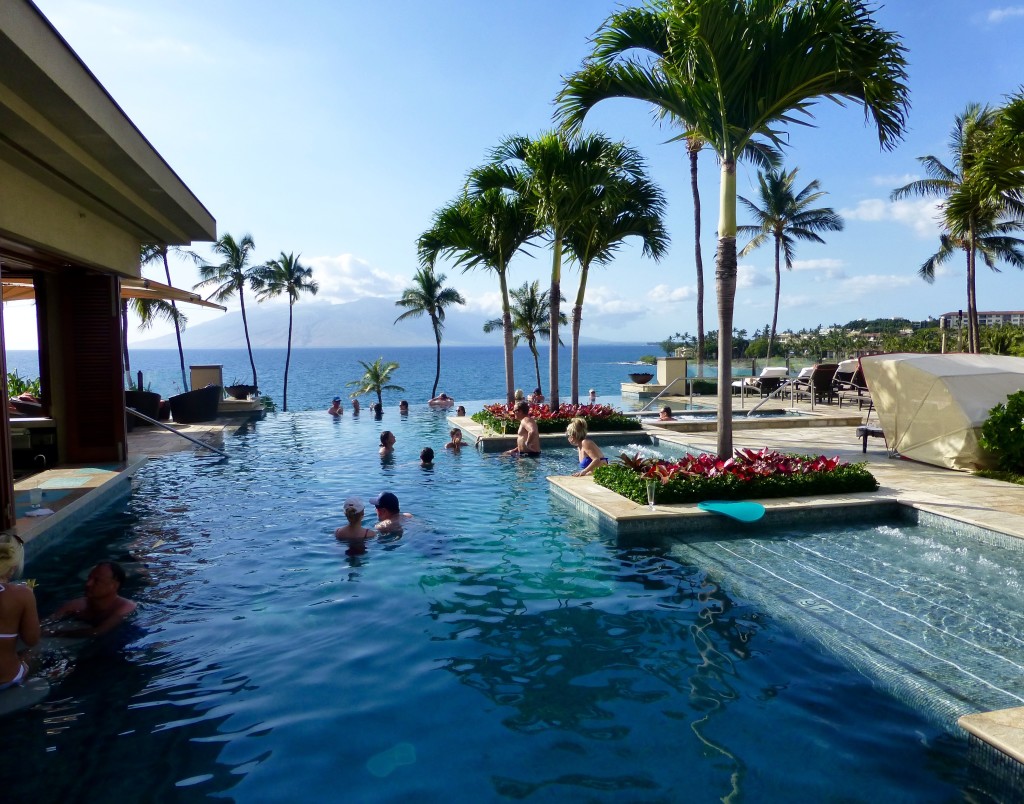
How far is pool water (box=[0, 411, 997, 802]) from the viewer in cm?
372

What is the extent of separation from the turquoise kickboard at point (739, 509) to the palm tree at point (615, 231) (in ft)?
31.3

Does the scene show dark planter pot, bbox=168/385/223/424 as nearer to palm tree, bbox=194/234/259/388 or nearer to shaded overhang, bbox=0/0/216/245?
shaded overhang, bbox=0/0/216/245

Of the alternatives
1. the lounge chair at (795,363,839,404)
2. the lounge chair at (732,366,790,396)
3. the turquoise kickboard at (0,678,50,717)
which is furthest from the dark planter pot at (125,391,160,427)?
the lounge chair at (732,366,790,396)

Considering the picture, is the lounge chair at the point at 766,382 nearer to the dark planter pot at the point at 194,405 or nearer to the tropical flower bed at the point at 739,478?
the tropical flower bed at the point at 739,478

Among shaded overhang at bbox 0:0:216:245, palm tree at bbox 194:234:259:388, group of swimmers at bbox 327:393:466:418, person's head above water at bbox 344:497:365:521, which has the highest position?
palm tree at bbox 194:234:259:388

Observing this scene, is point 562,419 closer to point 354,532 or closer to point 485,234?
point 485,234

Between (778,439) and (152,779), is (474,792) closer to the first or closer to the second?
(152,779)

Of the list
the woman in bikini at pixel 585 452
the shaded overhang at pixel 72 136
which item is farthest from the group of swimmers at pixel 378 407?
the shaded overhang at pixel 72 136

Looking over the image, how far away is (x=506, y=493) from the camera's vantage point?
10914mm

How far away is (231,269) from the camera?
34938mm

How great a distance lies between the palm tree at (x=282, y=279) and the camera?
1406 inches

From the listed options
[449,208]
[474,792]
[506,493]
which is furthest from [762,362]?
[474,792]

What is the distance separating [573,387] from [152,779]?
1598 centimetres

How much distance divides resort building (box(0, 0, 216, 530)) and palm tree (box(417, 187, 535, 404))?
694 centimetres
